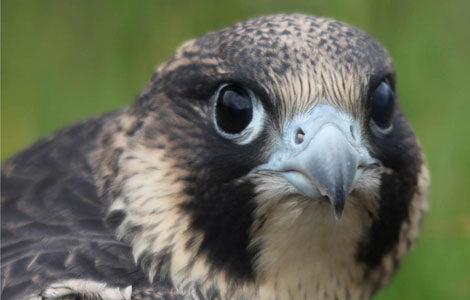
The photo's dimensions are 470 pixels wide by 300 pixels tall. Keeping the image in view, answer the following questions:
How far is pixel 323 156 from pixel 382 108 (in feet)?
1.55

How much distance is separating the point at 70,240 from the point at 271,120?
77 cm

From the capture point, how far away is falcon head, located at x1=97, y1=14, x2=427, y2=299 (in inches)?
121

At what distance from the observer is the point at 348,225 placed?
10.6ft

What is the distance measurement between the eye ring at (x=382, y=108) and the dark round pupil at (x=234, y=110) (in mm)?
404

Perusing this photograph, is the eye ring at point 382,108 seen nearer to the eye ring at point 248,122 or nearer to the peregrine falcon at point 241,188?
the peregrine falcon at point 241,188

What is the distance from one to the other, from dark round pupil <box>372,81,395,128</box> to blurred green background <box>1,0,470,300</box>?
175 cm

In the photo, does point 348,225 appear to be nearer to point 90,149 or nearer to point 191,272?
point 191,272

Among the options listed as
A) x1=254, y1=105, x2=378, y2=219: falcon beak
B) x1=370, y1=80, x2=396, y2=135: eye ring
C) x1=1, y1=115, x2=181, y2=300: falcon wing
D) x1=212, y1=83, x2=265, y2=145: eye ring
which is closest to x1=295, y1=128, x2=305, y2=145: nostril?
x1=254, y1=105, x2=378, y2=219: falcon beak

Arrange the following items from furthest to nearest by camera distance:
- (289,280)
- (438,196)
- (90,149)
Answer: (438,196) → (90,149) → (289,280)

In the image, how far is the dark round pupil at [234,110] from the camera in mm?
3154

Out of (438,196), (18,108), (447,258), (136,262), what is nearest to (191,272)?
(136,262)

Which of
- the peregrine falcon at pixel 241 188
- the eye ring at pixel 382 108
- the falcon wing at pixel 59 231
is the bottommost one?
the falcon wing at pixel 59 231

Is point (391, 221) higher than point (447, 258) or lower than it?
higher

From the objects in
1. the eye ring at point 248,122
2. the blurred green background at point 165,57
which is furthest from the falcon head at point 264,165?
the blurred green background at point 165,57
